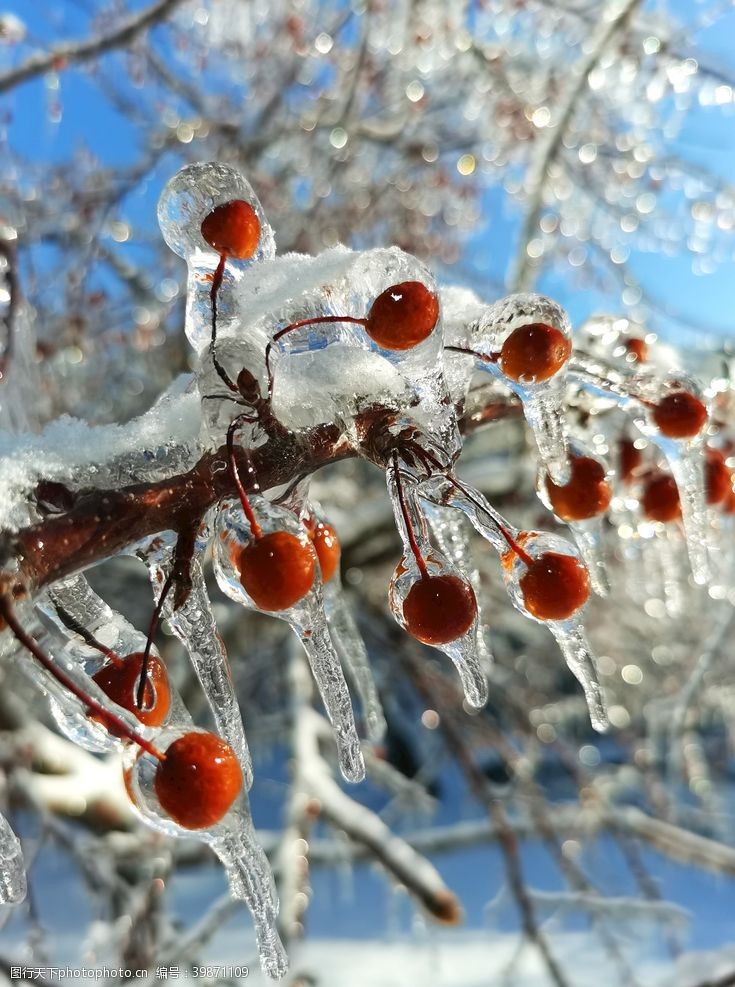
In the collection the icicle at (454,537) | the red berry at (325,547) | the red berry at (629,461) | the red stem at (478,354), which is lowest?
the red berry at (325,547)

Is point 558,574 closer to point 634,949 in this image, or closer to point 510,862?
point 510,862

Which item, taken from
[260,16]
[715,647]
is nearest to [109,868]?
[715,647]

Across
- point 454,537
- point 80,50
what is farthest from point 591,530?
point 80,50

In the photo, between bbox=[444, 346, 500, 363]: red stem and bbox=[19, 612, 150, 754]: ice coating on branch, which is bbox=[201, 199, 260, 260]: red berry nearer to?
bbox=[444, 346, 500, 363]: red stem

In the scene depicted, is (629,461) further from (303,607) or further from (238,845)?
(238,845)

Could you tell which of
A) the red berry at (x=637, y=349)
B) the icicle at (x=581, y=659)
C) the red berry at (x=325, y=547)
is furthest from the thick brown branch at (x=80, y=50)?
the icicle at (x=581, y=659)

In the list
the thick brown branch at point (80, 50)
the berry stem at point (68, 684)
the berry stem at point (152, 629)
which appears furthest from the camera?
the thick brown branch at point (80, 50)

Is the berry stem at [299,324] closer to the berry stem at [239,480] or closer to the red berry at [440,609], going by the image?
the berry stem at [239,480]
